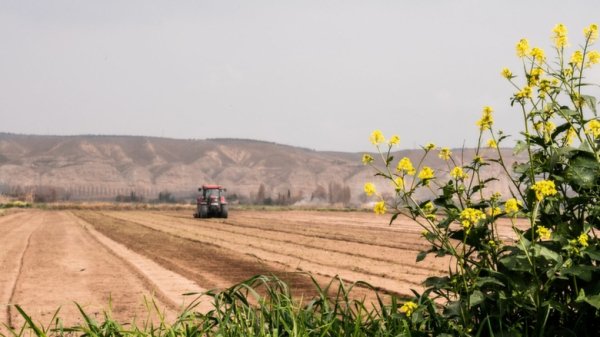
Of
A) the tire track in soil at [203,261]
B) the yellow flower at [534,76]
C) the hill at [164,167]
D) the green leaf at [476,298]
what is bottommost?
the tire track in soil at [203,261]

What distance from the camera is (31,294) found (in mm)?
10734

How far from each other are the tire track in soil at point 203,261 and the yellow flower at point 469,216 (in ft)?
17.7

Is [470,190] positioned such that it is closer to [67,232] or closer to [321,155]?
[67,232]

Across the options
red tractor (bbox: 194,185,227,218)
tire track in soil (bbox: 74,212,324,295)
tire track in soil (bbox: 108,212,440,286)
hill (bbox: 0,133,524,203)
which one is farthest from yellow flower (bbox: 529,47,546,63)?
hill (bbox: 0,133,524,203)

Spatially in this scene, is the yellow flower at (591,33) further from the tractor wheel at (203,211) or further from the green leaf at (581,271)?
the tractor wheel at (203,211)

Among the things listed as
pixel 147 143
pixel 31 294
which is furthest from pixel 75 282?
pixel 147 143

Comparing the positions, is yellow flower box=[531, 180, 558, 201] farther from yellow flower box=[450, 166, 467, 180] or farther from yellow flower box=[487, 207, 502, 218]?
yellow flower box=[450, 166, 467, 180]

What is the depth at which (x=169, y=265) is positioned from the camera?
14445mm

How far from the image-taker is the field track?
10.3m

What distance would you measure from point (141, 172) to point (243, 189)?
2102 cm

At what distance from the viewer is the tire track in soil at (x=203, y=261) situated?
467 inches

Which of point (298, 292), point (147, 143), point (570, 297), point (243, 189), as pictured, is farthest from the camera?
point (147, 143)

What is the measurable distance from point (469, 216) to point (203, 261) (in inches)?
485

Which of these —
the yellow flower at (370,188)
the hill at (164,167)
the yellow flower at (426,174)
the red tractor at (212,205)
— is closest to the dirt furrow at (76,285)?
the yellow flower at (370,188)
